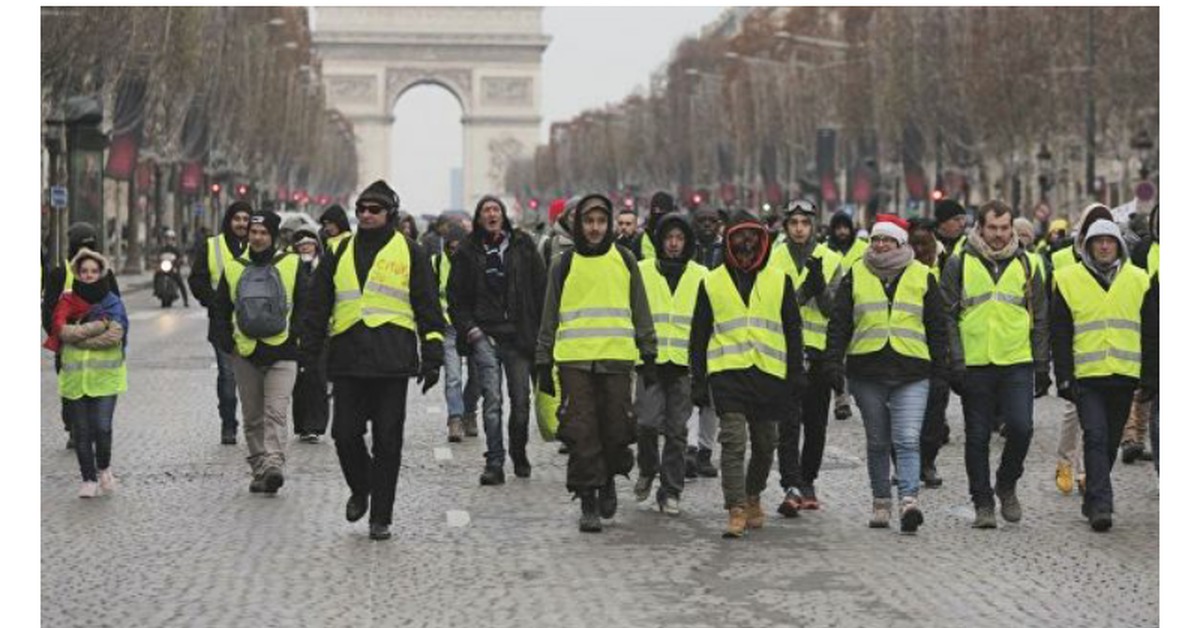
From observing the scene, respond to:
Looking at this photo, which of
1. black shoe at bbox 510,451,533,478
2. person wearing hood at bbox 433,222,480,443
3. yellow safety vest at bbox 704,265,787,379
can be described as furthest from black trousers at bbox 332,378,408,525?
person wearing hood at bbox 433,222,480,443

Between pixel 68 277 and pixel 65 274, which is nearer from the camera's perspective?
pixel 68 277

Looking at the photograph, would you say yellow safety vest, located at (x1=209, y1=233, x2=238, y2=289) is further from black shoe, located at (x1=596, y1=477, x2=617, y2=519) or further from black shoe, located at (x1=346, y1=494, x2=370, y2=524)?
black shoe, located at (x1=596, y1=477, x2=617, y2=519)

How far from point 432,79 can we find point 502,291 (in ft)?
515

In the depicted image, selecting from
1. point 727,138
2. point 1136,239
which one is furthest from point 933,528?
point 727,138

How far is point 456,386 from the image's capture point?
60.6 feet

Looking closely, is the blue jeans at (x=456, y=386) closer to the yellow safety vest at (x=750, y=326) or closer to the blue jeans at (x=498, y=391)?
the blue jeans at (x=498, y=391)

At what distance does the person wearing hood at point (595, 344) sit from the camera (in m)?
12.8

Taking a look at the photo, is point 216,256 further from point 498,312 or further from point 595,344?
point 595,344

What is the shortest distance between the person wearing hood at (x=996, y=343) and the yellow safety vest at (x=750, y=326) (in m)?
0.86

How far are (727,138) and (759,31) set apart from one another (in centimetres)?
779

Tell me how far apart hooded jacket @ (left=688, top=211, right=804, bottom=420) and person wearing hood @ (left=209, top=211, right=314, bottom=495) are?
251 centimetres

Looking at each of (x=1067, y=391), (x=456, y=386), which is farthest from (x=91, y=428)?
(x=1067, y=391)

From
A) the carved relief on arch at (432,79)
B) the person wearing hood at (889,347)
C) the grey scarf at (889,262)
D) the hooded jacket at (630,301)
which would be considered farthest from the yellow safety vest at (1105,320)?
the carved relief on arch at (432,79)

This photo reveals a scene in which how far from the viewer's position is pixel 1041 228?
38094mm
